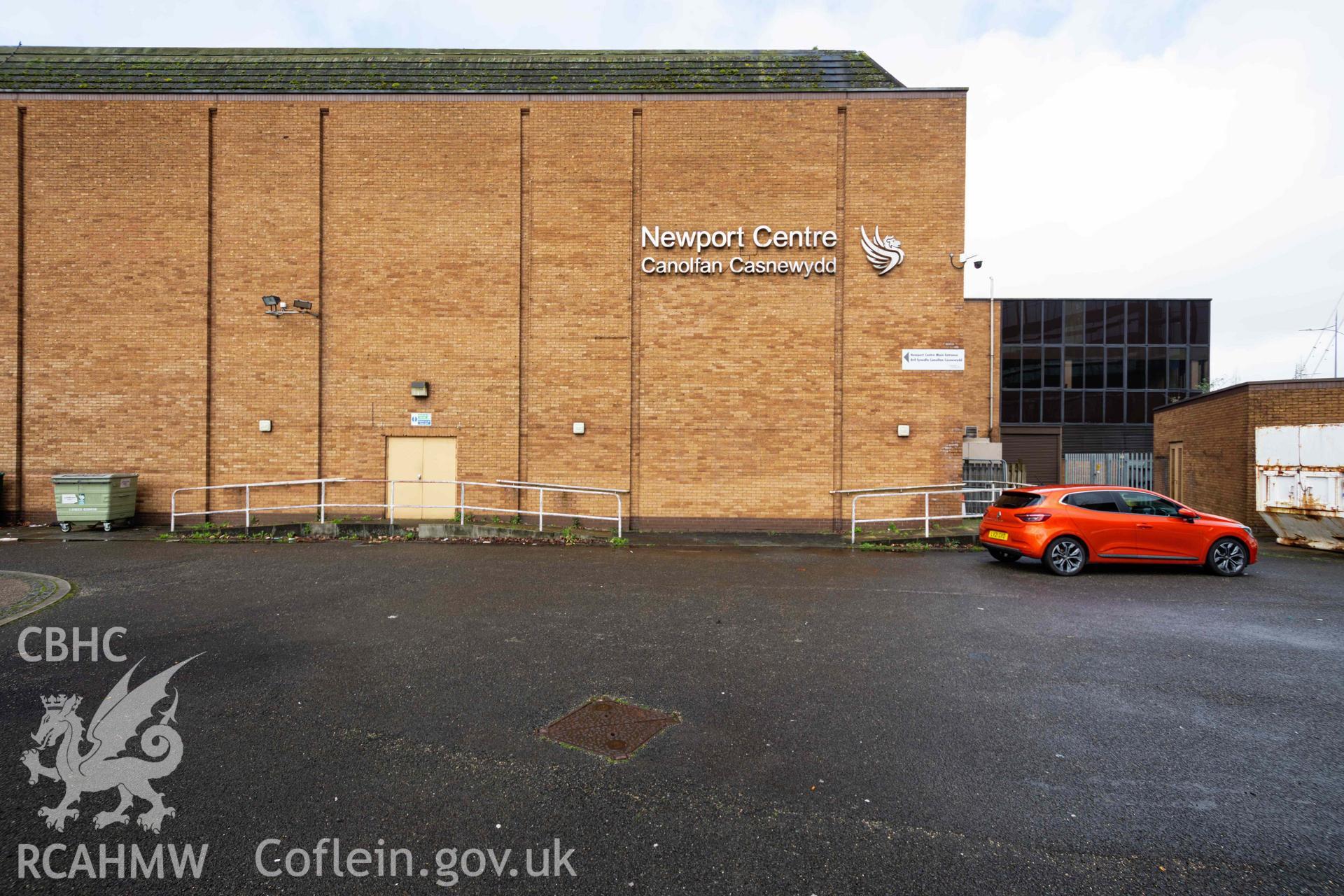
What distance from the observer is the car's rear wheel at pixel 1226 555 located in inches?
384

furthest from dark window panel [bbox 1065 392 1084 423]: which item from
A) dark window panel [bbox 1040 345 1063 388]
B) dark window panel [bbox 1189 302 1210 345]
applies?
dark window panel [bbox 1189 302 1210 345]

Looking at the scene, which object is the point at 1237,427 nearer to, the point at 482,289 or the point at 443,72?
the point at 482,289

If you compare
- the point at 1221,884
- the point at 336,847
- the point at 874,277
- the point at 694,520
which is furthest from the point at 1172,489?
the point at 336,847

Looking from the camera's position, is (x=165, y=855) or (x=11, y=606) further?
(x=11, y=606)

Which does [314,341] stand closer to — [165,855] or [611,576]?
[611,576]

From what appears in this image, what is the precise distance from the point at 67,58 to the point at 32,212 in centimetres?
435

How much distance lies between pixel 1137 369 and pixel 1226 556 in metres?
23.3

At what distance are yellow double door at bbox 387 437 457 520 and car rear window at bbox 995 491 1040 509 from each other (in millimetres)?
10738

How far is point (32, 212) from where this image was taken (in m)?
14.3

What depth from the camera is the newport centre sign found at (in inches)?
553

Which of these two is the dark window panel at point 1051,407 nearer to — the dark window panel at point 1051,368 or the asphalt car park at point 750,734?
the dark window panel at point 1051,368

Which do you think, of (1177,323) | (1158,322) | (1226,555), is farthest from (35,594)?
(1177,323)

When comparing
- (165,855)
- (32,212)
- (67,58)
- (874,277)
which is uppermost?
(67,58)

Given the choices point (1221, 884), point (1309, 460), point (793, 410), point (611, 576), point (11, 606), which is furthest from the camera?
point (793, 410)
